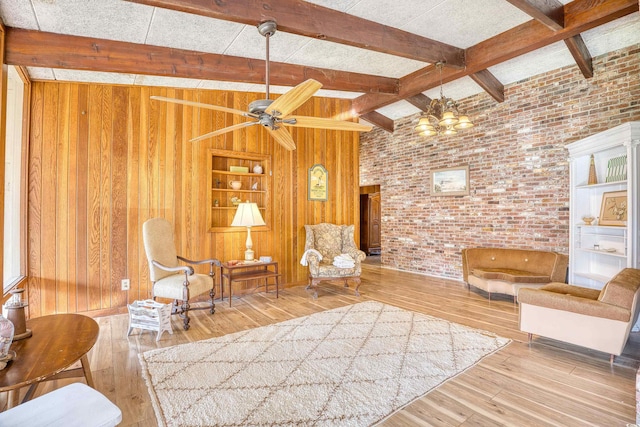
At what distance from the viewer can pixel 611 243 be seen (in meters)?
3.88

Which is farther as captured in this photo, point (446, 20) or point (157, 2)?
point (446, 20)

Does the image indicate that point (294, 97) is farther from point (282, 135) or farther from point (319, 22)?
point (319, 22)

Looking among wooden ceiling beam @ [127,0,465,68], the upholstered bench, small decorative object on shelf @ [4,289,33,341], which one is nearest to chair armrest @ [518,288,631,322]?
the upholstered bench

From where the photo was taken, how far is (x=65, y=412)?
4.19ft

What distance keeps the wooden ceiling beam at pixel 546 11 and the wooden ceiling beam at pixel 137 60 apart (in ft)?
7.27

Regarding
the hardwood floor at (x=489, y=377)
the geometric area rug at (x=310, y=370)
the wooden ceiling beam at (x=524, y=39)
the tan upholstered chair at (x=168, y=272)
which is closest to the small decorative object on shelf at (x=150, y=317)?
the hardwood floor at (x=489, y=377)

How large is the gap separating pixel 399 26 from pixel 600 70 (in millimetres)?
2921

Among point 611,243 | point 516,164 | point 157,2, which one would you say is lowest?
point 611,243

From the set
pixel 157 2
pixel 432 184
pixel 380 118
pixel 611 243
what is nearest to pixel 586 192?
pixel 611 243

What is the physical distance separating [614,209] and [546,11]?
2380 millimetres

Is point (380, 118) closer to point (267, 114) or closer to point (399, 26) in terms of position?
point (399, 26)

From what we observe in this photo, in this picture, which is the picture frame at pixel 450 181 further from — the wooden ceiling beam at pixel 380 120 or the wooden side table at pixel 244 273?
the wooden side table at pixel 244 273

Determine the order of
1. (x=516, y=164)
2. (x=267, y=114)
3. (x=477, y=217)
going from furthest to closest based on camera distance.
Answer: (x=477, y=217), (x=516, y=164), (x=267, y=114)

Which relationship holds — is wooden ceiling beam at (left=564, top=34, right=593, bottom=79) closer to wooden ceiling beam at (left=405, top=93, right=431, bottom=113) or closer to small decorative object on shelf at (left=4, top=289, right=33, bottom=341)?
wooden ceiling beam at (left=405, top=93, right=431, bottom=113)
